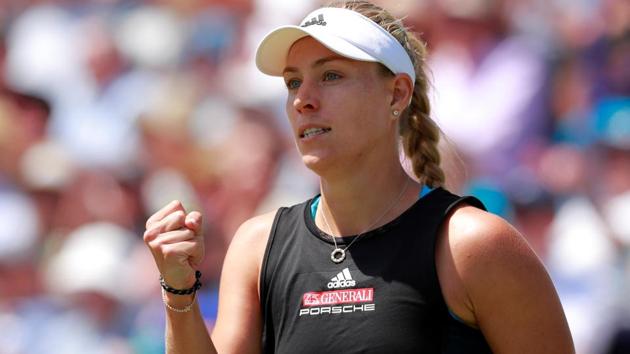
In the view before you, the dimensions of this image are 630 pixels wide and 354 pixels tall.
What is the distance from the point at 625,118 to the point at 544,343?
87.8 inches

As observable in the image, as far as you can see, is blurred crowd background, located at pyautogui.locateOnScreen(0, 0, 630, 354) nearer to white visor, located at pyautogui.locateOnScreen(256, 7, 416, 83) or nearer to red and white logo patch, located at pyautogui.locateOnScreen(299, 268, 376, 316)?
white visor, located at pyautogui.locateOnScreen(256, 7, 416, 83)

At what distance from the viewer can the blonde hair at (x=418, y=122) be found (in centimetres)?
247

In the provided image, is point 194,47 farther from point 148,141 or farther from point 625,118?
point 625,118

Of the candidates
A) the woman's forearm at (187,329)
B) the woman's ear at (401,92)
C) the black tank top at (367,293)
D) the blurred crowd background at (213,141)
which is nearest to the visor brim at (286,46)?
the woman's ear at (401,92)

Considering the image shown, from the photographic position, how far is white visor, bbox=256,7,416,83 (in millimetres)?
2254

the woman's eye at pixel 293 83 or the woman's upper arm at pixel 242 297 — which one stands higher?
the woman's eye at pixel 293 83

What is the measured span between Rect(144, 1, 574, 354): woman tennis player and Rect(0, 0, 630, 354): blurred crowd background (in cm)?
163

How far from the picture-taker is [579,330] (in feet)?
13.0

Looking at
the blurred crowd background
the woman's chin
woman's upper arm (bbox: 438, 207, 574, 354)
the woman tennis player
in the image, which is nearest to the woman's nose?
the woman tennis player

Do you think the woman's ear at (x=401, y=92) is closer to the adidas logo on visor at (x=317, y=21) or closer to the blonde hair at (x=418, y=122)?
the blonde hair at (x=418, y=122)

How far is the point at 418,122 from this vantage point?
2.53 meters

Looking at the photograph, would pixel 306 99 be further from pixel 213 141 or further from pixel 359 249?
pixel 213 141

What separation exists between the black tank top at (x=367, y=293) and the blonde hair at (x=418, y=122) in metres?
0.24

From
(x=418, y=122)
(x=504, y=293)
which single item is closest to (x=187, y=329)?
(x=504, y=293)
